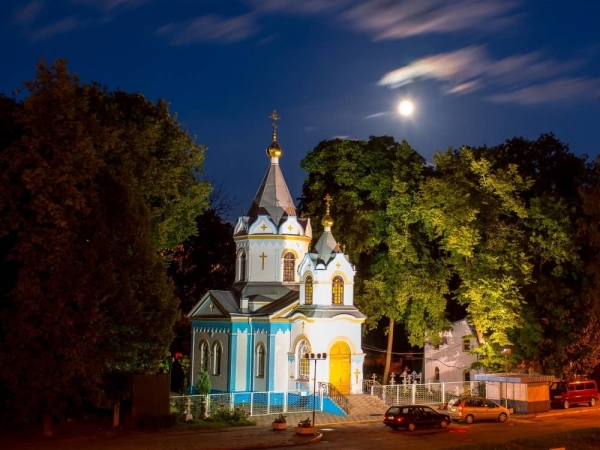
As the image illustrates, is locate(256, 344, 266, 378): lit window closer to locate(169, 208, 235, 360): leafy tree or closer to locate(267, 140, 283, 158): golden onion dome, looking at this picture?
locate(267, 140, 283, 158): golden onion dome

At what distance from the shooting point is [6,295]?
24.6 meters

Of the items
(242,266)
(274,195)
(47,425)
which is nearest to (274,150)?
(274,195)

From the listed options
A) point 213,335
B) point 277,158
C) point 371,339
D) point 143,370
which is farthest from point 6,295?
point 371,339

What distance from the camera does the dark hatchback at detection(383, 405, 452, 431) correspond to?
28.4 m

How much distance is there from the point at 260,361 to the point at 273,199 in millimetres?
8703

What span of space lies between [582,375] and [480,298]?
7287 mm

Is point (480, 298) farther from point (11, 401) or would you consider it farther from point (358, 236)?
point (11, 401)

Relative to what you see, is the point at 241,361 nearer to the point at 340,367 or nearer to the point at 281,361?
the point at 281,361

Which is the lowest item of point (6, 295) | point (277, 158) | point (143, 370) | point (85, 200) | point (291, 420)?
point (291, 420)

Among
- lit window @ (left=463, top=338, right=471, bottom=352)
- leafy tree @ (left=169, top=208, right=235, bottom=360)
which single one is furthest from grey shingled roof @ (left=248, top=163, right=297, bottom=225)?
lit window @ (left=463, top=338, right=471, bottom=352)

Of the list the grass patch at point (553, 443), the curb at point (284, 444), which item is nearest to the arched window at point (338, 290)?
the curb at point (284, 444)

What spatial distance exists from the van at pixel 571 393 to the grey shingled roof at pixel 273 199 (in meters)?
15.6

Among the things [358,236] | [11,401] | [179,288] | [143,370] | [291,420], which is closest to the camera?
[11,401]

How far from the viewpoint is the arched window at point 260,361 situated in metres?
37.3
